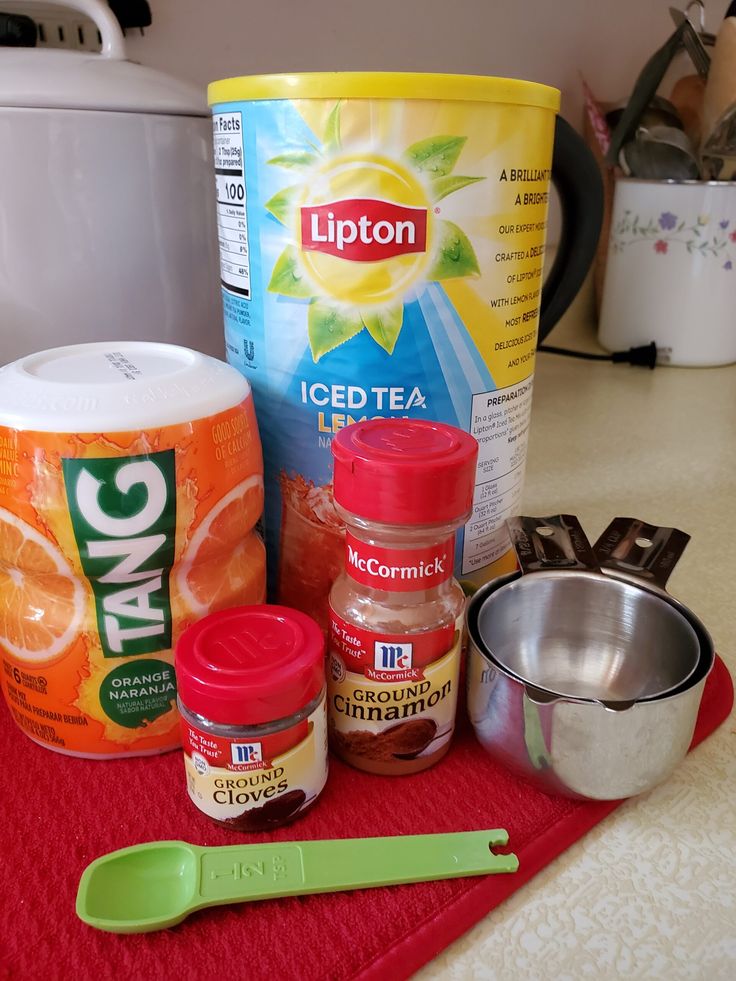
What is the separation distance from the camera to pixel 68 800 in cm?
42

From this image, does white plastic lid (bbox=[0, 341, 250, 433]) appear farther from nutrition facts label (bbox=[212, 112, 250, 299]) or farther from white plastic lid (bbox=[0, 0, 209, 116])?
white plastic lid (bbox=[0, 0, 209, 116])

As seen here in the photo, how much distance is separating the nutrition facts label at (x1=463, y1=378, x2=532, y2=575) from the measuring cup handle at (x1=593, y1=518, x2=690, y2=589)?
0.07m

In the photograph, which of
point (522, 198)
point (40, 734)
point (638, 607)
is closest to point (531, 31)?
point (522, 198)

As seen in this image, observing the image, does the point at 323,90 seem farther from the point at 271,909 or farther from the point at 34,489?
the point at 271,909

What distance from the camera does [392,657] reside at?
41 centimetres

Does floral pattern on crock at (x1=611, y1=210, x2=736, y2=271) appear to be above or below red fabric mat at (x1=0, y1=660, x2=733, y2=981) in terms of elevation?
above

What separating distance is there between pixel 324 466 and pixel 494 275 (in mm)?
148

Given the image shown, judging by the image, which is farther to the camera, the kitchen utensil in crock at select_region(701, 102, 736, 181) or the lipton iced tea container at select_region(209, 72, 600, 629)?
the kitchen utensil in crock at select_region(701, 102, 736, 181)

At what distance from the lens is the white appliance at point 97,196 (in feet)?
1.71

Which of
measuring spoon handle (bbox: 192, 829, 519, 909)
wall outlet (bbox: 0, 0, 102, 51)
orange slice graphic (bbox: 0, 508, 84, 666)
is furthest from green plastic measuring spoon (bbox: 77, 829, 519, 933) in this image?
wall outlet (bbox: 0, 0, 102, 51)

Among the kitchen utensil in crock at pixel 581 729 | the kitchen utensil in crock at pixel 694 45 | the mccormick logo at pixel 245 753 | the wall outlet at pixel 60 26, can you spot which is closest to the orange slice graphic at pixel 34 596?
the mccormick logo at pixel 245 753

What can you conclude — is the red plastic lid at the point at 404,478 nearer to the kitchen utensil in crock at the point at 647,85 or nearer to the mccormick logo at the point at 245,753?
the mccormick logo at the point at 245,753

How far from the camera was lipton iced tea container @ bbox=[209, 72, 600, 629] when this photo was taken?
1.35 ft

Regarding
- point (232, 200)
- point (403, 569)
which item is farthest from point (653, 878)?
point (232, 200)
